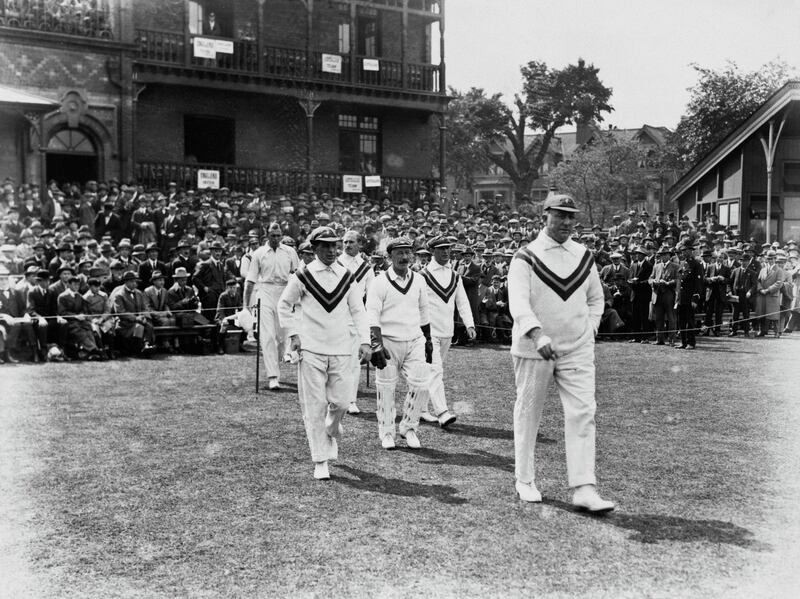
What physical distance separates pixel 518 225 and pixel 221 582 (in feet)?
67.8

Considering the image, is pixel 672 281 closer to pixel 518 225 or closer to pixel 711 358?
pixel 711 358

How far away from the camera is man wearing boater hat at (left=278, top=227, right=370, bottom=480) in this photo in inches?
305

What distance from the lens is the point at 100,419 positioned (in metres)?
9.97

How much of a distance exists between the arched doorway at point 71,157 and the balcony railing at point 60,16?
9.14 ft

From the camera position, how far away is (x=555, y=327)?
6.74m

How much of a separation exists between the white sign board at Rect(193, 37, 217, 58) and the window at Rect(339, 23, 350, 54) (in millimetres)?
5763

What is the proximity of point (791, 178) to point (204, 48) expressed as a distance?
18.9 m

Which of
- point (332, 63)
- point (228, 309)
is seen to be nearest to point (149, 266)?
point (228, 309)

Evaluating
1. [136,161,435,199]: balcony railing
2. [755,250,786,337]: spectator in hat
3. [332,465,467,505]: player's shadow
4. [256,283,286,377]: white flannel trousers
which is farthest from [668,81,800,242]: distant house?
[332,465,467,505]: player's shadow

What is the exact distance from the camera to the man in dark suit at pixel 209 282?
17.3m

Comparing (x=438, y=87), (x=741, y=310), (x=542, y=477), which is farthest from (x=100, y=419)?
(x=438, y=87)

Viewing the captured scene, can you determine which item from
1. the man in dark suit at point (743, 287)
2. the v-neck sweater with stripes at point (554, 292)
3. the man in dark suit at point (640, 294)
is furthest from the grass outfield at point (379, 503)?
the man in dark suit at point (743, 287)

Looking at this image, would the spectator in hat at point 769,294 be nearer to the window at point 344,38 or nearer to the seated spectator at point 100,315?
the seated spectator at point 100,315

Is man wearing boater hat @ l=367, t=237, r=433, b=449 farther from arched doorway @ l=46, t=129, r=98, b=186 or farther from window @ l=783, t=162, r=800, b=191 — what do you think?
window @ l=783, t=162, r=800, b=191
